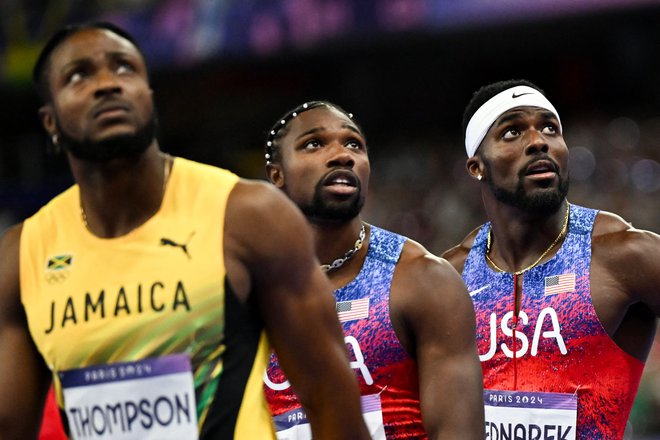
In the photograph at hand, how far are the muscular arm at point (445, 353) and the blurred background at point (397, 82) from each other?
19.4 ft

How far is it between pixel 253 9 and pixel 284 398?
Result: 955cm

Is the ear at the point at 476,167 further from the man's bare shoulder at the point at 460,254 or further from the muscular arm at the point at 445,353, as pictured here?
the muscular arm at the point at 445,353

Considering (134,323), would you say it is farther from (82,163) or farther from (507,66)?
(507,66)

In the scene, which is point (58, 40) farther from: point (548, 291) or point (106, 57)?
point (548, 291)

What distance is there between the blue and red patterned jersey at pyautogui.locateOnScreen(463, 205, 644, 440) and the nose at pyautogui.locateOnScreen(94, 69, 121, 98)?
222 cm

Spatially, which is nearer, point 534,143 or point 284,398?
point 284,398

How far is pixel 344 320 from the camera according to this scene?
13.9 feet

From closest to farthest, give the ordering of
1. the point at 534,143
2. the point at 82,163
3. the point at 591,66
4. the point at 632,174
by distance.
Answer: the point at 82,163
the point at 534,143
the point at 632,174
the point at 591,66

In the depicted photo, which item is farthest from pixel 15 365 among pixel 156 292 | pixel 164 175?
pixel 164 175

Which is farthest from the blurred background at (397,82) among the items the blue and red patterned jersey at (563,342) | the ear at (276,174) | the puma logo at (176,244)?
the puma logo at (176,244)

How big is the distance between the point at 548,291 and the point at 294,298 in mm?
1991

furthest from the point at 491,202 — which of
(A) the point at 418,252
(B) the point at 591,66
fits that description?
(B) the point at 591,66

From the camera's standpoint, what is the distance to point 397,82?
1648 centimetres

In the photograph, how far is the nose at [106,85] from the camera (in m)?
2.94
